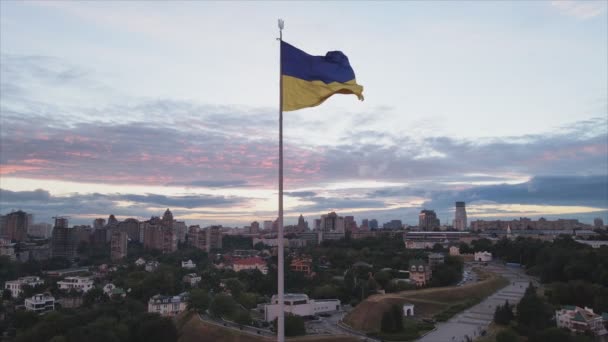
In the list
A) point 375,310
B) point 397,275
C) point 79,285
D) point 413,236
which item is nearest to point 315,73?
point 375,310

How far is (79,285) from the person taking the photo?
149 feet

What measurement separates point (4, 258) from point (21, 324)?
35.6 metres

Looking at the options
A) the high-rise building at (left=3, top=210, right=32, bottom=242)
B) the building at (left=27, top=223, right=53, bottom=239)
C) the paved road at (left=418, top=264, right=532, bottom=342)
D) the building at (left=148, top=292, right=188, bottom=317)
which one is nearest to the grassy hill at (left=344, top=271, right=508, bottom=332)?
Result: the paved road at (left=418, top=264, right=532, bottom=342)

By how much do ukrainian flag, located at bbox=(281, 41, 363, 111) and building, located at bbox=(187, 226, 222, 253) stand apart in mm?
81368

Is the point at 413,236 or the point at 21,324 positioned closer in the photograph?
the point at 21,324

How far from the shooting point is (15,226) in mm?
87750

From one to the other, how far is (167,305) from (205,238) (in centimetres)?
5377

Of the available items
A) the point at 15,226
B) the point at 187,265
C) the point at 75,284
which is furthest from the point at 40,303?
the point at 15,226

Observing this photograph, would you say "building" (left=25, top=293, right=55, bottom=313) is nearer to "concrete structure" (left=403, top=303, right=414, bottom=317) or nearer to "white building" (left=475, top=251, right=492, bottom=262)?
"concrete structure" (left=403, top=303, right=414, bottom=317)

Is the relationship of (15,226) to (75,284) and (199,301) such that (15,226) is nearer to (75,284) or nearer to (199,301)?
(75,284)

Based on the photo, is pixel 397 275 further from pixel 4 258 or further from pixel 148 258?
pixel 4 258

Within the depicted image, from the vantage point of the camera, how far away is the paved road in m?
25.5

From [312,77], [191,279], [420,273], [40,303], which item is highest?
[312,77]

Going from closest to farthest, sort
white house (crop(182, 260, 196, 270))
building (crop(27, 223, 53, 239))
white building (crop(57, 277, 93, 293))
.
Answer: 1. white building (crop(57, 277, 93, 293))
2. white house (crop(182, 260, 196, 270))
3. building (crop(27, 223, 53, 239))
